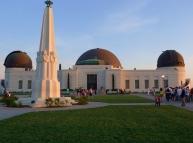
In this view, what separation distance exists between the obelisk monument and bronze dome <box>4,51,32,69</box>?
4324 cm

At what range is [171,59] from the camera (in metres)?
54.2

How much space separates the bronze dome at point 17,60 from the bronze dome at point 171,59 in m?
36.9

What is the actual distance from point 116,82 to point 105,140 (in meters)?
43.0

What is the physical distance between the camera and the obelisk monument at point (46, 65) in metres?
15.9

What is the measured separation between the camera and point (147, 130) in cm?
674

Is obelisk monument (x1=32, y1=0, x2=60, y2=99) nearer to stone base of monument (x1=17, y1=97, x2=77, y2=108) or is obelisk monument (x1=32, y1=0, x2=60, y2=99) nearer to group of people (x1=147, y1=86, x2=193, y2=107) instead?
stone base of monument (x1=17, y1=97, x2=77, y2=108)

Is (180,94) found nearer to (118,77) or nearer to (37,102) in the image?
(37,102)

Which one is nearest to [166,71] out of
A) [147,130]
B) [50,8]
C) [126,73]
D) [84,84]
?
[126,73]

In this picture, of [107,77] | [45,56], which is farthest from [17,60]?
[45,56]

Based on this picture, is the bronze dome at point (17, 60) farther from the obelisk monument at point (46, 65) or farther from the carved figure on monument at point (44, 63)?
the carved figure on monument at point (44, 63)

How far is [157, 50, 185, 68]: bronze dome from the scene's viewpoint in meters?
53.9

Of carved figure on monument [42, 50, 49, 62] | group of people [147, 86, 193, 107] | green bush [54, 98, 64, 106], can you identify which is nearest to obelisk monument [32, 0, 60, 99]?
carved figure on monument [42, 50, 49, 62]

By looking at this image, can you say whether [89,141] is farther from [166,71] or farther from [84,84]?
[166,71]

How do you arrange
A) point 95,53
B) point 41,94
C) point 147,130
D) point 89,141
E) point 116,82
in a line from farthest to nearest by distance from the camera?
point 95,53
point 116,82
point 41,94
point 147,130
point 89,141
